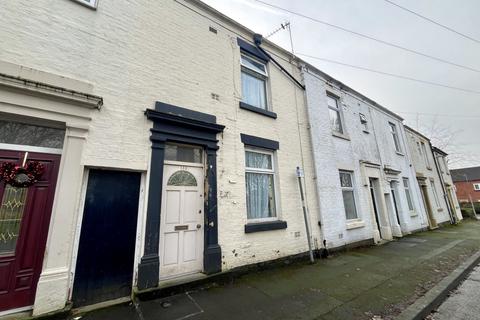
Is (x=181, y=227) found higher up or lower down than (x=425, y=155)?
lower down

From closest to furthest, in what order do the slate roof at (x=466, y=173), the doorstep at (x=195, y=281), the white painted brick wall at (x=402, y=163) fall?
the doorstep at (x=195, y=281), the white painted brick wall at (x=402, y=163), the slate roof at (x=466, y=173)

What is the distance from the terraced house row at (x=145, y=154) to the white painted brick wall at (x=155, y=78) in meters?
0.03

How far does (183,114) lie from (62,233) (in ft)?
10.0

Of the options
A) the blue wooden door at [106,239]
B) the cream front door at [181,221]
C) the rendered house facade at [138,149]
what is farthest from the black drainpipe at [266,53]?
the blue wooden door at [106,239]

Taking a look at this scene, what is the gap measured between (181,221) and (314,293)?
294 cm

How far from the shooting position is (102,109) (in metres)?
3.96

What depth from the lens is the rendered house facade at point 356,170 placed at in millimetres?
7500

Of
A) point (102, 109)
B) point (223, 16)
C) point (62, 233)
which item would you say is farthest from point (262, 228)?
point (223, 16)

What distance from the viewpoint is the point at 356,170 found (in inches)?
350

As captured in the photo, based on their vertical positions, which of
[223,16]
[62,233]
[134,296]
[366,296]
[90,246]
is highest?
[223,16]

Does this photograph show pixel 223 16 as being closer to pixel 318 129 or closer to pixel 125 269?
pixel 318 129

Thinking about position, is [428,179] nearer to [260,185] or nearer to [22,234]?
[260,185]

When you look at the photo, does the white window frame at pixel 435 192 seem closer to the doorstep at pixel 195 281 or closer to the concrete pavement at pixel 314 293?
the concrete pavement at pixel 314 293

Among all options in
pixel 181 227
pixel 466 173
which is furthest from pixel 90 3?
pixel 466 173
